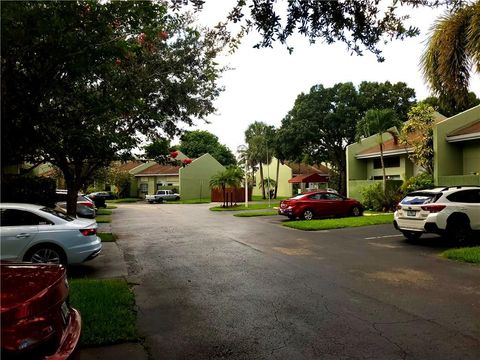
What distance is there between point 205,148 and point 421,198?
63503 millimetres

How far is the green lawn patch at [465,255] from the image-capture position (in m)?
9.23

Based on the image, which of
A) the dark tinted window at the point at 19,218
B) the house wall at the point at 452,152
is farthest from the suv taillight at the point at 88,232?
the house wall at the point at 452,152

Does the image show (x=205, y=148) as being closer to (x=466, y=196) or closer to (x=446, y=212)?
(x=466, y=196)

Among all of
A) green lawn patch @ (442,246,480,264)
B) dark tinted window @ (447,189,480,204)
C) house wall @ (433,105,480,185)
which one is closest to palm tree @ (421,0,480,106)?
dark tinted window @ (447,189,480,204)

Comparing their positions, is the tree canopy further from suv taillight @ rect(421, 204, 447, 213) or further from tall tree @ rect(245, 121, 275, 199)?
suv taillight @ rect(421, 204, 447, 213)

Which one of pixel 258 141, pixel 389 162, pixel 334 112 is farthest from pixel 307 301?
pixel 258 141

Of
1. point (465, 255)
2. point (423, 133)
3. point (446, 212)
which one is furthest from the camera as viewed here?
point (423, 133)

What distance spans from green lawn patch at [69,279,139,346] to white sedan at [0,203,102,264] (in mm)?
1205

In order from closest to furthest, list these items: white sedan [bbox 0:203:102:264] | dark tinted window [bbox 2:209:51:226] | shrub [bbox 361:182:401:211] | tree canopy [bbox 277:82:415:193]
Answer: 1. white sedan [bbox 0:203:102:264]
2. dark tinted window [bbox 2:209:51:226]
3. shrub [bbox 361:182:401:211]
4. tree canopy [bbox 277:82:415:193]

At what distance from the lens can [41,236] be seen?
8227 millimetres

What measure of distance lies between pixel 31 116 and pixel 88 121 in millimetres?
4084

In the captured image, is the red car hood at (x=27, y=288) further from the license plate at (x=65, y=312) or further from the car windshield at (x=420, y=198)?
the car windshield at (x=420, y=198)

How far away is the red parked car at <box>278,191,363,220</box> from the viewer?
2022 centimetres

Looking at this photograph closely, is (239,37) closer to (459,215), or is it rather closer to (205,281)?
(205,281)
